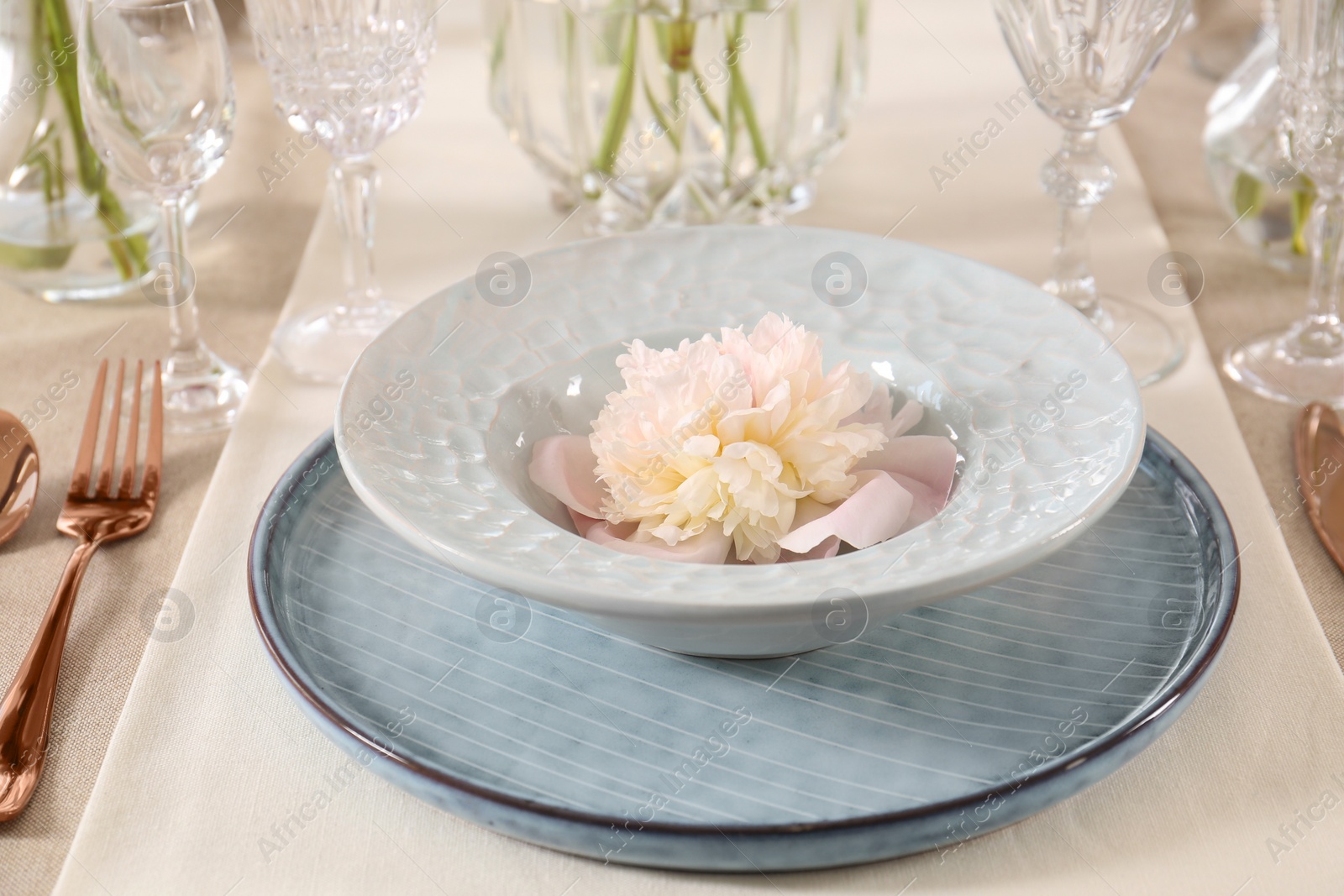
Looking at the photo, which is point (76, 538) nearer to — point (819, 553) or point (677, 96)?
point (819, 553)

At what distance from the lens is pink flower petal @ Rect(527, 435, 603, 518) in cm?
55

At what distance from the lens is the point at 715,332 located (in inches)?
24.7

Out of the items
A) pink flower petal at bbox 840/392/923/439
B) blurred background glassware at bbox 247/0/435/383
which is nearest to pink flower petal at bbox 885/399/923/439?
pink flower petal at bbox 840/392/923/439

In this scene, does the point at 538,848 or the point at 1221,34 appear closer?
the point at 538,848

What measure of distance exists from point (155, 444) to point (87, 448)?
33 mm

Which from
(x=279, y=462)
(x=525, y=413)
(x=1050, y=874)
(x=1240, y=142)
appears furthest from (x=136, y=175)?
(x=1240, y=142)

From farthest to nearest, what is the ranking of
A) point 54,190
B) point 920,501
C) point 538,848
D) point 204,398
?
point 54,190, point 204,398, point 920,501, point 538,848

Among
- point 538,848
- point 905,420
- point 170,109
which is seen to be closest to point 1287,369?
point 905,420

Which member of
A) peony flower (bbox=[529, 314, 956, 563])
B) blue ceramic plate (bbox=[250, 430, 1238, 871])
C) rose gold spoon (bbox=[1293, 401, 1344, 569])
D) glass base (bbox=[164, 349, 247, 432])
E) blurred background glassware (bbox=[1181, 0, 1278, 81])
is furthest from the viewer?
blurred background glassware (bbox=[1181, 0, 1278, 81])

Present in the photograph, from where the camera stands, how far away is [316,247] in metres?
0.94

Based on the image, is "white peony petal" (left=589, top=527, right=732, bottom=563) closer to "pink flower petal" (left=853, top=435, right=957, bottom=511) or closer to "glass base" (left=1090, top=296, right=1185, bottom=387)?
"pink flower petal" (left=853, top=435, right=957, bottom=511)

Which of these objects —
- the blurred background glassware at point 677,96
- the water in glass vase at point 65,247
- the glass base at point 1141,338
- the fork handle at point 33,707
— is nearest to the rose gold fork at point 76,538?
the fork handle at point 33,707

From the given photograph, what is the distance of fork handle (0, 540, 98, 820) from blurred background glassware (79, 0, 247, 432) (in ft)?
0.62

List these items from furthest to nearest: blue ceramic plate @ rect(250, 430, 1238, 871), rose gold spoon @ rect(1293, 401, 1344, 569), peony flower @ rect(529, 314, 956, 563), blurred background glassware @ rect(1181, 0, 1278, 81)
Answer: blurred background glassware @ rect(1181, 0, 1278, 81) < rose gold spoon @ rect(1293, 401, 1344, 569) < peony flower @ rect(529, 314, 956, 563) < blue ceramic plate @ rect(250, 430, 1238, 871)
